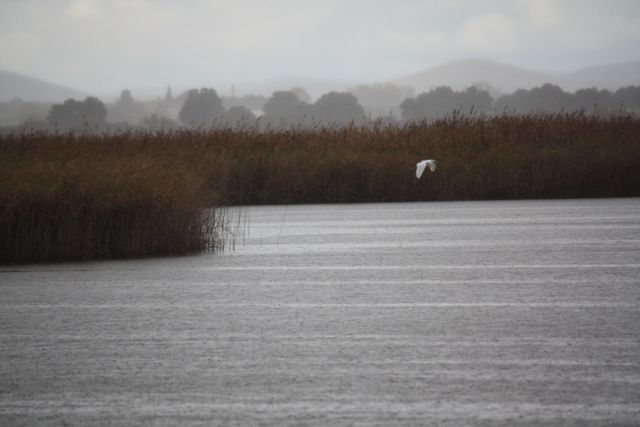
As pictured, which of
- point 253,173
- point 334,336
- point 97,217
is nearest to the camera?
point 334,336

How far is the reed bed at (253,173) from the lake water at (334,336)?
0.71m

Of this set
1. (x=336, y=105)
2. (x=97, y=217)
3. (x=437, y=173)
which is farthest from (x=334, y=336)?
(x=336, y=105)

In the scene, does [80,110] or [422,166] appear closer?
[422,166]

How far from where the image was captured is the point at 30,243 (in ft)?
36.3

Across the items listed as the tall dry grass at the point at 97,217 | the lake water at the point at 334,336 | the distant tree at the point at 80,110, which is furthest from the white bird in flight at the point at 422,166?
the distant tree at the point at 80,110

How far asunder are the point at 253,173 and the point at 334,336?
14.5 m

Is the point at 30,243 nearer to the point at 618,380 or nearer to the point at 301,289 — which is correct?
the point at 301,289

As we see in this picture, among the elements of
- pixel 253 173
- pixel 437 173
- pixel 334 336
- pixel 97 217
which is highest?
pixel 437 173

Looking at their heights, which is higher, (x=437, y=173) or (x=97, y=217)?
(x=437, y=173)

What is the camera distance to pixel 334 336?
619 centimetres

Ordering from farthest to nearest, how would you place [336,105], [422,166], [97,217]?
[336,105], [422,166], [97,217]

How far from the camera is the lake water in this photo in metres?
4.55

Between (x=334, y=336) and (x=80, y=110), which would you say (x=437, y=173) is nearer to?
(x=334, y=336)

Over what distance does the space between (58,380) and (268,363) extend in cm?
113
